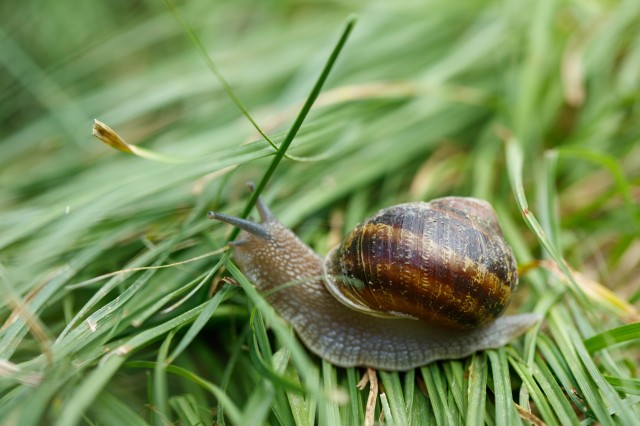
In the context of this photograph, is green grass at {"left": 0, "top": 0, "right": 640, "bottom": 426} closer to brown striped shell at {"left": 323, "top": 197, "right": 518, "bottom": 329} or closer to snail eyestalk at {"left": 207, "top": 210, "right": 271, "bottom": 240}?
snail eyestalk at {"left": 207, "top": 210, "right": 271, "bottom": 240}

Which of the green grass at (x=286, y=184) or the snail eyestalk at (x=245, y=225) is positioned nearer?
the green grass at (x=286, y=184)

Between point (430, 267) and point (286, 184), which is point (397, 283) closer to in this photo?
point (430, 267)

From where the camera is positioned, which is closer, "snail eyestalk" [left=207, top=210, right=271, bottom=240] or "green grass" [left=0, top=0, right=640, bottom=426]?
"green grass" [left=0, top=0, right=640, bottom=426]

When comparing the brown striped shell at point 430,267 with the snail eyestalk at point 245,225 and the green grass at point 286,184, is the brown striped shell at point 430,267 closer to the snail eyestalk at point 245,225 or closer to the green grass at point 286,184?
the green grass at point 286,184

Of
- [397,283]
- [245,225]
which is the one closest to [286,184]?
[245,225]

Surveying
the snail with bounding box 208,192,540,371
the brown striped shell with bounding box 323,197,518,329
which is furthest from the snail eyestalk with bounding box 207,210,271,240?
the brown striped shell with bounding box 323,197,518,329

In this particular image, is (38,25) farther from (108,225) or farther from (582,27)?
(582,27)

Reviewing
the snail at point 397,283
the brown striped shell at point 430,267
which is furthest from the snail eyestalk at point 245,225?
the brown striped shell at point 430,267

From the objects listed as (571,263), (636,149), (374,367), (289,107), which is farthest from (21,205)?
(636,149)
